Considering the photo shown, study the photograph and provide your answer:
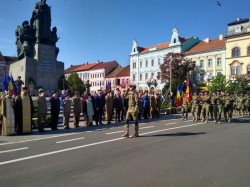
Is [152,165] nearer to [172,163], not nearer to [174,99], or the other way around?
[172,163]

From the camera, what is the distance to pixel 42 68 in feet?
99.8

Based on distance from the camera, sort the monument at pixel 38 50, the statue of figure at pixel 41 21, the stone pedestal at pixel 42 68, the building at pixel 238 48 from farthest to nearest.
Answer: the building at pixel 238 48
the statue of figure at pixel 41 21
the monument at pixel 38 50
the stone pedestal at pixel 42 68

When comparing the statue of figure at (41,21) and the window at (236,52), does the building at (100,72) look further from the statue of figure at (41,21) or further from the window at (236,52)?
the statue of figure at (41,21)

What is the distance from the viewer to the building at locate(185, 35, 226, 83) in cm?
6103

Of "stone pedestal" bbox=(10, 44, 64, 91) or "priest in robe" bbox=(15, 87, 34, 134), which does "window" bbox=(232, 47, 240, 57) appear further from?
"priest in robe" bbox=(15, 87, 34, 134)

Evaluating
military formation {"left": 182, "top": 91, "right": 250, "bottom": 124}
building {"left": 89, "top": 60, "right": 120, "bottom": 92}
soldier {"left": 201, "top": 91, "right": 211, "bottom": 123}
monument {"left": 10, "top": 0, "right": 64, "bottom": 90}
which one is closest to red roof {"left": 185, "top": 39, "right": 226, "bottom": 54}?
building {"left": 89, "top": 60, "right": 120, "bottom": 92}

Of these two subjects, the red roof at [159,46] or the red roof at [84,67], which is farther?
the red roof at [84,67]

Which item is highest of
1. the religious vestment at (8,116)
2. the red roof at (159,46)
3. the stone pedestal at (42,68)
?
the red roof at (159,46)

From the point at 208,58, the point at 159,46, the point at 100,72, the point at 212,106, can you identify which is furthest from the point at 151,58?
the point at 212,106

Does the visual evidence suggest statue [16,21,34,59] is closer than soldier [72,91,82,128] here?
No

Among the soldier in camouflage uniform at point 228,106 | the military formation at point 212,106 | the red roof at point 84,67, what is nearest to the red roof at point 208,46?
the red roof at point 84,67

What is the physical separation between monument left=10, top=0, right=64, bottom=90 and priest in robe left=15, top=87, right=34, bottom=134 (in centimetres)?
1619

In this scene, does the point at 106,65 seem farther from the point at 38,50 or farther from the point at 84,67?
the point at 38,50

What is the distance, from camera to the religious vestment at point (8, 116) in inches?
510
